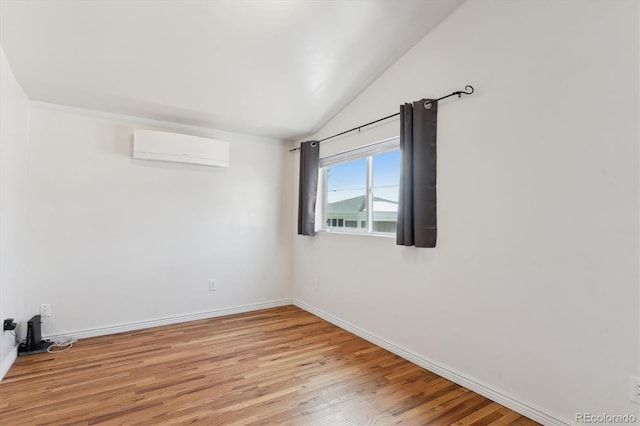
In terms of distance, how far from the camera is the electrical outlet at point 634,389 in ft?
4.83

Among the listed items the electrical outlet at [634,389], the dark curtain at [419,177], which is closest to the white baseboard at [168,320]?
the dark curtain at [419,177]

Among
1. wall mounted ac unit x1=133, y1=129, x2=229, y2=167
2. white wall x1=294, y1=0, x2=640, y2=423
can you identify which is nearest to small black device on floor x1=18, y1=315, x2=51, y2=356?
wall mounted ac unit x1=133, y1=129, x2=229, y2=167

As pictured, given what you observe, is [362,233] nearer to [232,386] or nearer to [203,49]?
[232,386]

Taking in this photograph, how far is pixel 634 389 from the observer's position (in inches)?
58.4

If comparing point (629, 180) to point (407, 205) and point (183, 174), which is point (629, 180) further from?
point (183, 174)

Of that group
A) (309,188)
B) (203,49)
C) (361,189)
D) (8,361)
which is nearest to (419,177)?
(361,189)

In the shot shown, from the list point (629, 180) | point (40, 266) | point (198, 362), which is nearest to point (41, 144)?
point (40, 266)

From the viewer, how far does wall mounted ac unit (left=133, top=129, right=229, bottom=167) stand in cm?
314

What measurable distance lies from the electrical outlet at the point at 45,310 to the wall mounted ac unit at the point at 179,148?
1555mm

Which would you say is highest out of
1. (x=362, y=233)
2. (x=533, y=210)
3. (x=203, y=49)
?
(x=203, y=49)

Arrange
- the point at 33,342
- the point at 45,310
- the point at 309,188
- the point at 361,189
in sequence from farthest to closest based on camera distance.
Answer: the point at 309,188
the point at 361,189
the point at 45,310
the point at 33,342

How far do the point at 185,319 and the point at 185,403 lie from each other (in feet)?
5.58

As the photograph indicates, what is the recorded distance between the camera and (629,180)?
4.99 feet

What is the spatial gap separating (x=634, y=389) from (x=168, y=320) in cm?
366
